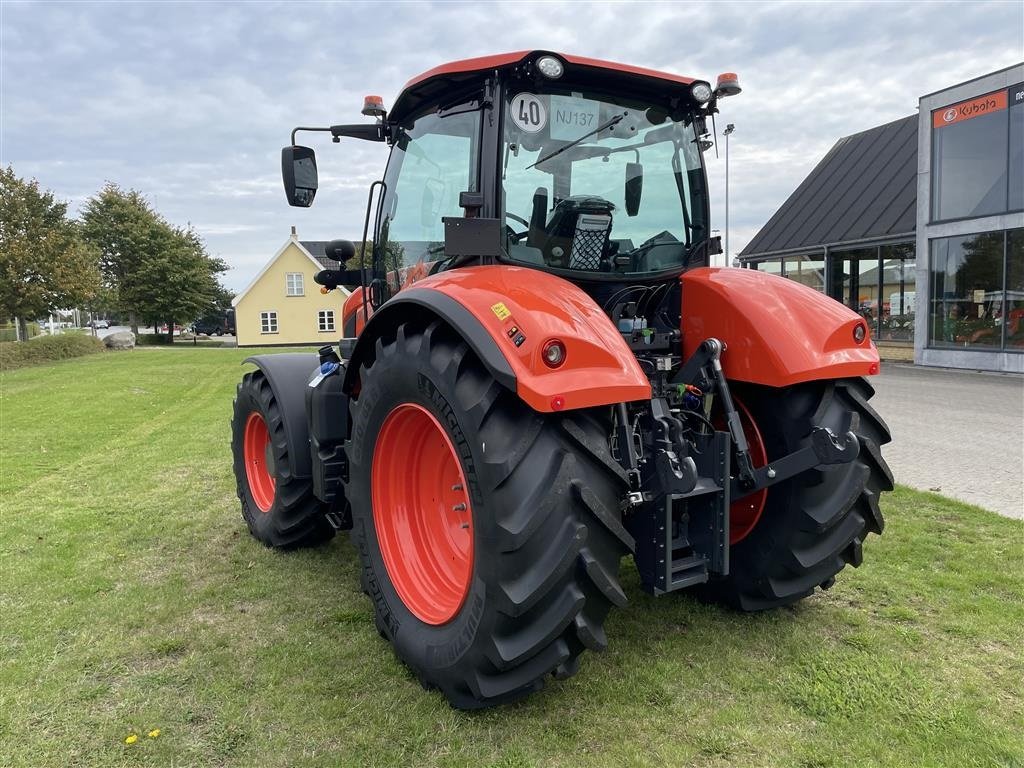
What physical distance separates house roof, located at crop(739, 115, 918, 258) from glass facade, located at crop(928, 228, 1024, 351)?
1.59 meters

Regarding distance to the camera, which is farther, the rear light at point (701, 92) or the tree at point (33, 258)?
the tree at point (33, 258)

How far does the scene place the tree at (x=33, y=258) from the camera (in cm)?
2284

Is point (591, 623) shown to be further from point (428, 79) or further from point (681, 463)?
point (428, 79)

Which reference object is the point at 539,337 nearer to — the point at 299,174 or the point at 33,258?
the point at 299,174

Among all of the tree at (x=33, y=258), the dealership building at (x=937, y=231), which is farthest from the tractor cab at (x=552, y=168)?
the tree at (x=33, y=258)

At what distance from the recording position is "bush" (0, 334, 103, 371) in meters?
21.6

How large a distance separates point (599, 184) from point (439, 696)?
2.26 meters

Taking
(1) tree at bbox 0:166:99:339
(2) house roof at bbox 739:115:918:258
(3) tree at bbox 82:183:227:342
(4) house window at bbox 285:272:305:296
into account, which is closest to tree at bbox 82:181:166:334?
(3) tree at bbox 82:183:227:342

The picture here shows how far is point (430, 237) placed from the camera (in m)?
3.53

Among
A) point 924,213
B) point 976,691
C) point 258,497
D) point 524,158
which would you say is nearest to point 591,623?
point 976,691

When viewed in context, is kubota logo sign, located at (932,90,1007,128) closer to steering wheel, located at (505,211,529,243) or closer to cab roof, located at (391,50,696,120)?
cab roof, located at (391,50,696,120)

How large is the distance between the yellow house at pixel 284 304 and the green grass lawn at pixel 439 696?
3555 centimetres

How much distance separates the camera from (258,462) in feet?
16.2

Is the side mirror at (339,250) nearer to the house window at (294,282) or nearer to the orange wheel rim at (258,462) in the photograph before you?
the orange wheel rim at (258,462)
